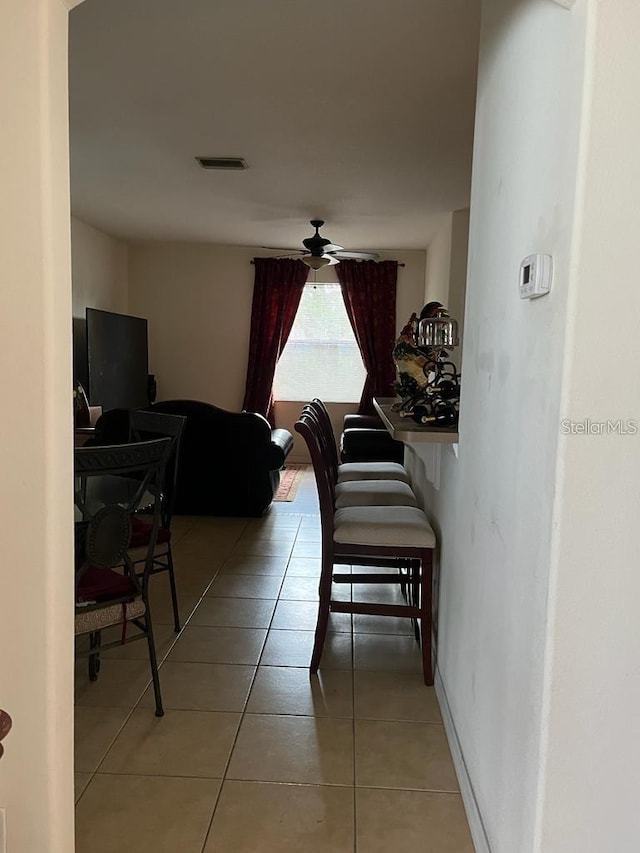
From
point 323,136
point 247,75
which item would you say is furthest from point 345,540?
point 323,136

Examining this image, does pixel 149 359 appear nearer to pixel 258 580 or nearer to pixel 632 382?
pixel 258 580

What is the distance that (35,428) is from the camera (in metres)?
1.17

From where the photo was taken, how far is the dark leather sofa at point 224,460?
14.4 ft

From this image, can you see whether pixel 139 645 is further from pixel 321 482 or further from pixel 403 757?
pixel 403 757

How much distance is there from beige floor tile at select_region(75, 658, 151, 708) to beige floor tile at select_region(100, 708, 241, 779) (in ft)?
0.39

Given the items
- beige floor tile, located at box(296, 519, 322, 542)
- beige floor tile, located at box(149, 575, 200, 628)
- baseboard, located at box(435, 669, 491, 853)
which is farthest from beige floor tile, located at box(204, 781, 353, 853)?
beige floor tile, located at box(296, 519, 322, 542)

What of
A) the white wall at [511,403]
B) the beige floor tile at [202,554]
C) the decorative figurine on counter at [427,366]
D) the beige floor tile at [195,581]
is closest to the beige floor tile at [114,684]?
the beige floor tile at [195,581]

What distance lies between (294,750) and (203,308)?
596 cm

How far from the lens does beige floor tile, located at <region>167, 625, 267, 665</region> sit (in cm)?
258

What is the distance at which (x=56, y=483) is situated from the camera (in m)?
1.19

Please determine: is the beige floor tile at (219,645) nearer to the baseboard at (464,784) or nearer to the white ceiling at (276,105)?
the baseboard at (464,784)

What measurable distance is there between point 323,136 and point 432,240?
3153 millimetres

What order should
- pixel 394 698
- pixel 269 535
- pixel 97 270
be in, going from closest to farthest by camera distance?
1. pixel 394 698
2. pixel 269 535
3. pixel 97 270

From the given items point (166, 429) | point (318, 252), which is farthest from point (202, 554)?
point (318, 252)
